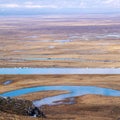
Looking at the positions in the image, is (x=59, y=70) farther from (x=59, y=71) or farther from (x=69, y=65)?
(x=69, y=65)

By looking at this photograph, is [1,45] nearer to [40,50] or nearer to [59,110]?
[40,50]

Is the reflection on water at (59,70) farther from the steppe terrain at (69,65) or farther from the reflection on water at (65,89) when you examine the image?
the reflection on water at (65,89)

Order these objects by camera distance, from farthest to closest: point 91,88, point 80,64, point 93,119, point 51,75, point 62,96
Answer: point 80,64 → point 51,75 → point 91,88 → point 62,96 → point 93,119

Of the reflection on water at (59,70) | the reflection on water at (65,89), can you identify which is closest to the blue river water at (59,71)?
the reflection on water at (59,70)

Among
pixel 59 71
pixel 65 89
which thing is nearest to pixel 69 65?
pixel 59 71

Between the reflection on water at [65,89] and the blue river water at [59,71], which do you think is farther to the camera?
the blue river water at [59,71]

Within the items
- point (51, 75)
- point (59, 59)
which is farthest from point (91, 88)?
point (59, 59)

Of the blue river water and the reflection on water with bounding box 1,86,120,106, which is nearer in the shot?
the reflection on water with bounding box 1,86,120,106

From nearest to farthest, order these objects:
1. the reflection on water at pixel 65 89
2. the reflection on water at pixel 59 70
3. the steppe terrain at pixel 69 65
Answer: the steppe terrain at pixel 69 65
the reflection on water at pixel 65 89
the reflection on water at pixel 59 70

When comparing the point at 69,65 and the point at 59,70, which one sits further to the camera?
the point at 69,65

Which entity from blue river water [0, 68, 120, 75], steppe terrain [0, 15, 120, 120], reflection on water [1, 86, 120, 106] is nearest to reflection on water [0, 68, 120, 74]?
blue river water [0, 68, 120, 75]

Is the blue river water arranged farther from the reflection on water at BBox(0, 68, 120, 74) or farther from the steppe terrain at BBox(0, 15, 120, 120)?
the steppe terrain at BBox(0, 15, 120, 120)
